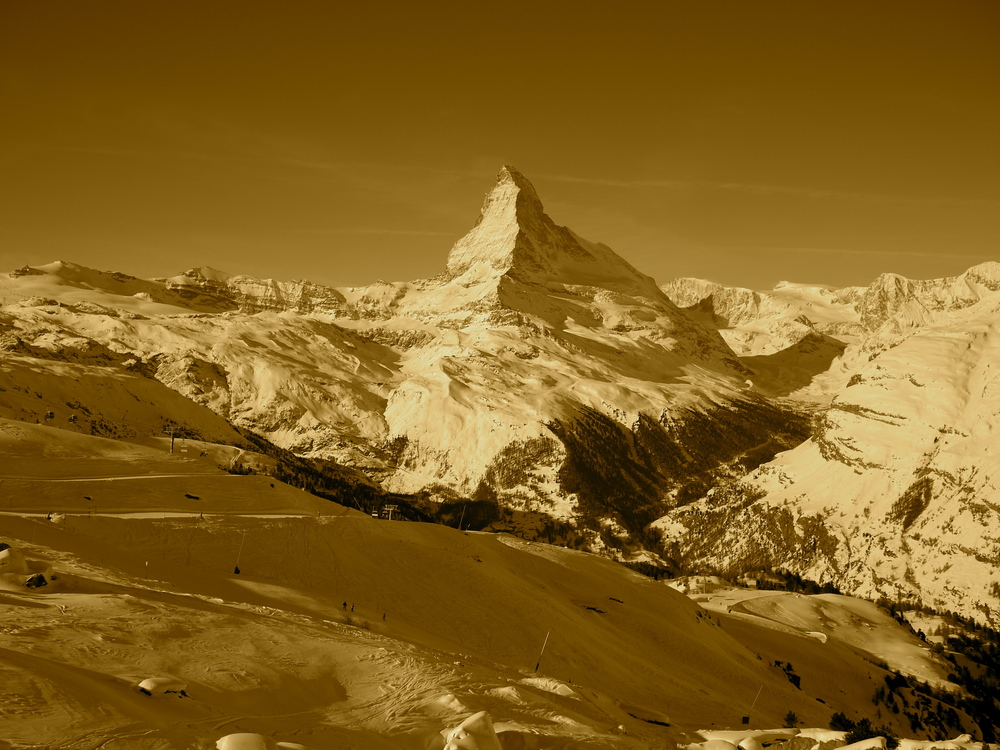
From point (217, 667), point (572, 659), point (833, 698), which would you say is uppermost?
point (217, 667)

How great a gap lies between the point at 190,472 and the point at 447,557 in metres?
39.9

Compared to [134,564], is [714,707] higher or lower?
lower

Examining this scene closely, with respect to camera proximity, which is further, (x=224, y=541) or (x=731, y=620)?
(x=731, y=620)

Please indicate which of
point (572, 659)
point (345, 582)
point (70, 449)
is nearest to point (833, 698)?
point (572, 659)

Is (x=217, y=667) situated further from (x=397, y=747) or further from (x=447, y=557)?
(x=447, y=557)

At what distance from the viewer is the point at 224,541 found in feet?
249

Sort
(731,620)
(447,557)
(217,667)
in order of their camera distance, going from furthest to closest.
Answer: (731,620), (447,557), (217,667)

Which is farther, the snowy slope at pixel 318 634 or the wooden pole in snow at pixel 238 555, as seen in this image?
the wooden pole in snow at pixel 238 555

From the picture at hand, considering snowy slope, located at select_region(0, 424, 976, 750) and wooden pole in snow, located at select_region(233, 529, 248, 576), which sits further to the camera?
wooden pole in snow, located at select_region(233, 529, 248, 576)

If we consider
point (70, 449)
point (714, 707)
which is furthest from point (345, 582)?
point (70, 449)

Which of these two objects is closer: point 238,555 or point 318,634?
point 318,634

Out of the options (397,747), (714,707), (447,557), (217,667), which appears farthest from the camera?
(447,557)

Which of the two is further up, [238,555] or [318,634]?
[318,634]

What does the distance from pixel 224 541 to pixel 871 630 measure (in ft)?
402
